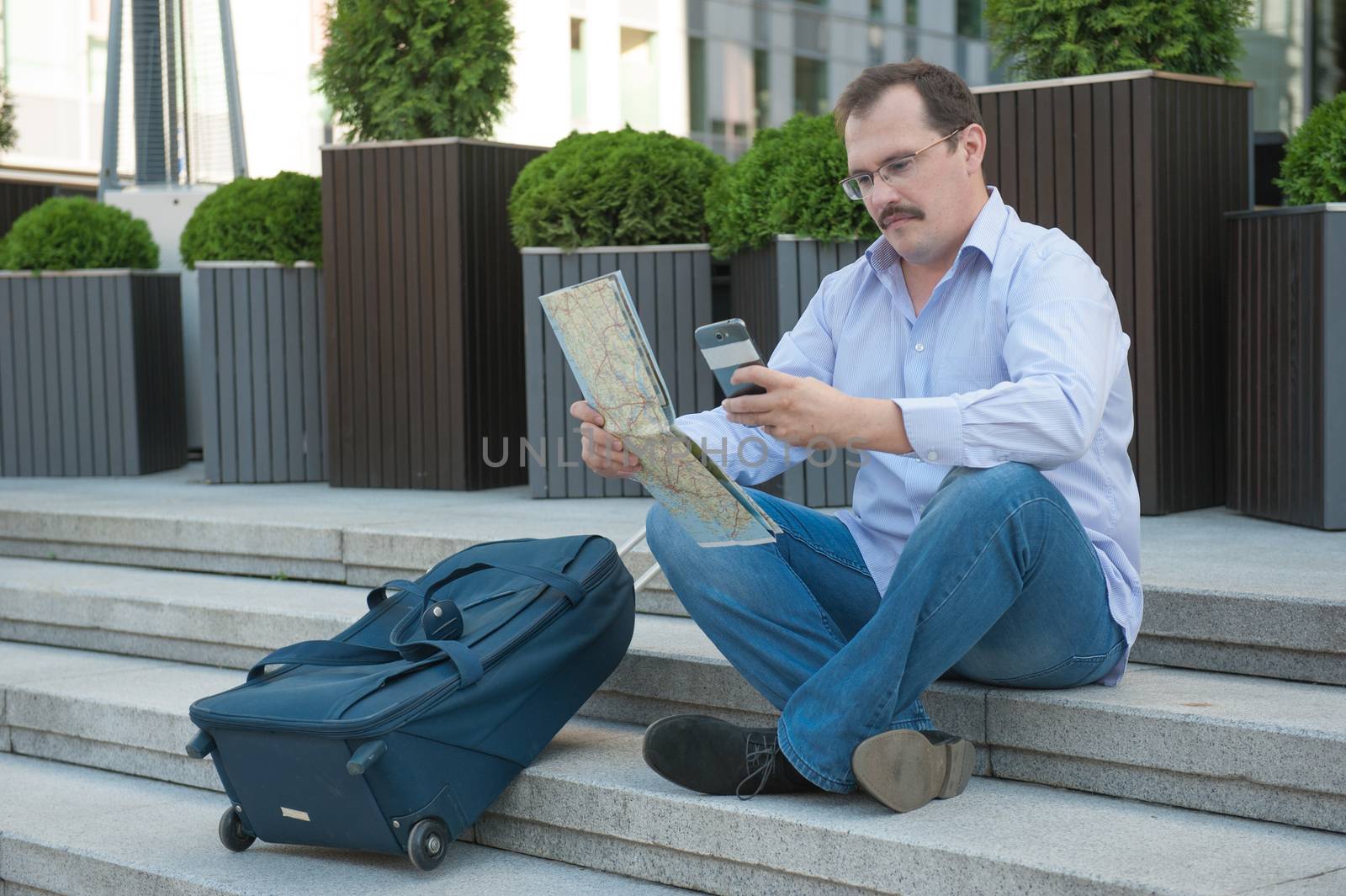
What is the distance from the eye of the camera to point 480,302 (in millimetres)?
5812

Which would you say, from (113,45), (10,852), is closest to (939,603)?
(10,852)

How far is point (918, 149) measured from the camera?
2.54 m

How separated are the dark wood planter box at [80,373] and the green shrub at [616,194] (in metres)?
2.44

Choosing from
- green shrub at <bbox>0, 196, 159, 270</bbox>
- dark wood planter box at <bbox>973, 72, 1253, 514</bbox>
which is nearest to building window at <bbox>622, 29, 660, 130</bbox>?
green shrub at <bbox>0, 196, 159, 270</bbox>

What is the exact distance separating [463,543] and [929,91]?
6.90 feet

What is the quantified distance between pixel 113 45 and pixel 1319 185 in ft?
21.4

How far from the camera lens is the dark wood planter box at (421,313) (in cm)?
576

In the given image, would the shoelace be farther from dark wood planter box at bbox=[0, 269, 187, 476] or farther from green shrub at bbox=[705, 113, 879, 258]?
dark wood planter box at bbox=[0, 269, 187, 476]

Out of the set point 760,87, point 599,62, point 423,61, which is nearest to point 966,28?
point 760,87

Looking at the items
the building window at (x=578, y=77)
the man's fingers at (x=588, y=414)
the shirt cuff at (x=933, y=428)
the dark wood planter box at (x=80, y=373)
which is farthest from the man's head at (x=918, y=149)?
the building window at (x=578, y=77)

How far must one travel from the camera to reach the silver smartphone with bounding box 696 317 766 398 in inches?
85.3

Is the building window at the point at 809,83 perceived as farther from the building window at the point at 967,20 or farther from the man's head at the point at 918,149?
the man's head at the point at 918,149

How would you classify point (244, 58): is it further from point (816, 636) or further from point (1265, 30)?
point (816, 636)

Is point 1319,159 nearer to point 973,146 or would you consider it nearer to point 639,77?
point 973,146
